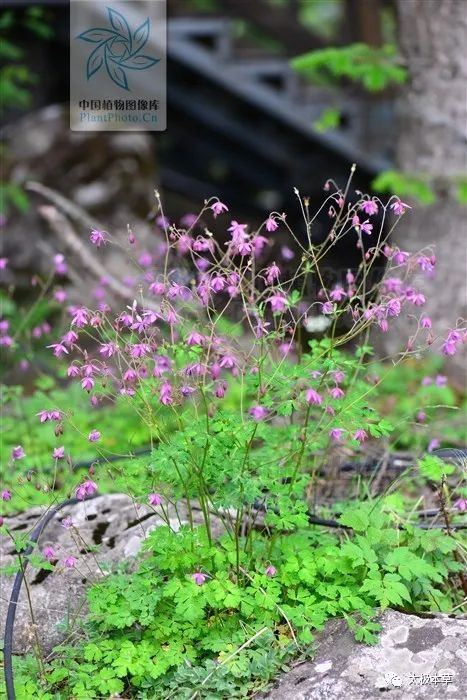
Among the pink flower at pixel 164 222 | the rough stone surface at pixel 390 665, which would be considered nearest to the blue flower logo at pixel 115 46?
the pink flower at pixel 164 222

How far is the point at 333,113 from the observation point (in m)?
5.11

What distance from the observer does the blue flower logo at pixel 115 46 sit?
605 centimetres

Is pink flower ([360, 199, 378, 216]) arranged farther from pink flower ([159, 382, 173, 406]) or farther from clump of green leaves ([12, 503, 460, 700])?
clump of green leaves ([12, 503, 460, 700])

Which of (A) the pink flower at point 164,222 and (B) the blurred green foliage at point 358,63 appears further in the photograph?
(B) the blurred green foliage at point 358,63

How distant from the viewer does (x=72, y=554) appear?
2.85 m

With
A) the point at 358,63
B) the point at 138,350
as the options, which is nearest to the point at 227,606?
the point at 138,350

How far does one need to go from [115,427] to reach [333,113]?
2.34 metres

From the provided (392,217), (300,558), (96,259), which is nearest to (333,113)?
(392,217)

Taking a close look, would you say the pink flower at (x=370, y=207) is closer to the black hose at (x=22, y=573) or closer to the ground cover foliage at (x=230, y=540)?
the ground cover foliage at (x=230, y=540)

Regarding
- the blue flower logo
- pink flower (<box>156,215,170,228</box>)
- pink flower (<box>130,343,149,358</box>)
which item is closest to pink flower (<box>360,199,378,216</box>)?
pink flower (<box>156,215,170,228</box>)

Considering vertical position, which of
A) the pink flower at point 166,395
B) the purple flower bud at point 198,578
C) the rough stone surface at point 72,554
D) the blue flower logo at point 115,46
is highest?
the blue flower logo at point 115,46

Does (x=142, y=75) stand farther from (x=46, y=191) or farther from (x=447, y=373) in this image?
(x=447, y=373)

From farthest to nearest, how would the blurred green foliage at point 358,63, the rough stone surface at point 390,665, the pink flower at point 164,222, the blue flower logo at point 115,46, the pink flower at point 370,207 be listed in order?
1. the blue flower logo at point 115,46
2. the blurred green foliage at point 358,63
3. the pink flower at point 164,222
4. the pink flower at point 370,207
5. the rough stone surface at point 390,665

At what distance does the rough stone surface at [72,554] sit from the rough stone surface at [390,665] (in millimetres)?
661
